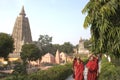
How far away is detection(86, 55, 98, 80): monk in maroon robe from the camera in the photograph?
11.4m

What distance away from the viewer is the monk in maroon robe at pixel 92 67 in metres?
11.4

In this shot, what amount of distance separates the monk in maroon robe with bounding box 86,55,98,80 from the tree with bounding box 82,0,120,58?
494mm

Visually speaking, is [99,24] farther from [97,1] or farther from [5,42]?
[5,42]

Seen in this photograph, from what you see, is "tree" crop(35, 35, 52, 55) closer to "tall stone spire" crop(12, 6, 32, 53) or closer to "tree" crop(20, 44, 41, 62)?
"tall stone spire" crop(12, 6, 32, 53)

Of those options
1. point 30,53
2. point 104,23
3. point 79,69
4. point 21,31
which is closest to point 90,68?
point 79,69

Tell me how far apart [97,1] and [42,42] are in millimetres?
99154

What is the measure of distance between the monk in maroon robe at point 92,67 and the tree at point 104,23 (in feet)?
1.62

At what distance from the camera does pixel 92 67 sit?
1147cm

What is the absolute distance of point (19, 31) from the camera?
288 ft

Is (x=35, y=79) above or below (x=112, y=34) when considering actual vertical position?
below

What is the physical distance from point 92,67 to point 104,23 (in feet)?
6.62

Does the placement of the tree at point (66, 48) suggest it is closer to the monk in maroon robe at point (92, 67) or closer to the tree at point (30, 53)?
the tree at point (30, 53)

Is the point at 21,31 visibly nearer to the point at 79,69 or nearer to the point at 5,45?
the point at 5,45

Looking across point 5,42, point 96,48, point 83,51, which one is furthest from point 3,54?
point 83,51
